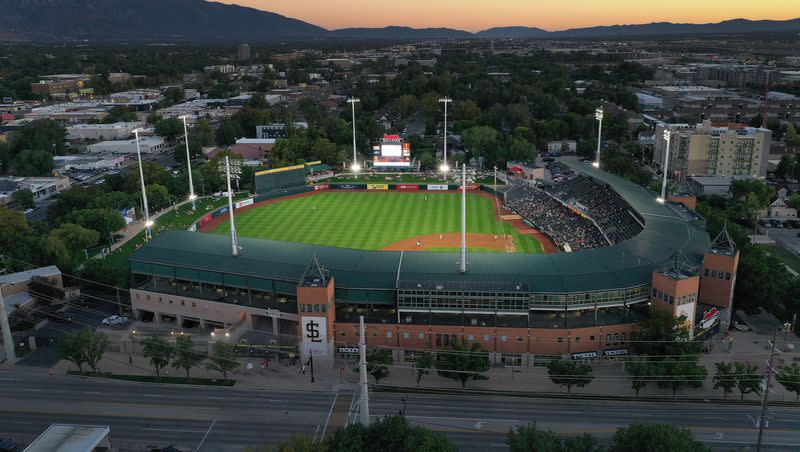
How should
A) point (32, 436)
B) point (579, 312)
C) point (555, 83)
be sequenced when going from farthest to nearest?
point (555, 83), point (579, 312), point (32, 436)

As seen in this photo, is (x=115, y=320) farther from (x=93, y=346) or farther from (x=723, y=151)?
(x=723, y=151)

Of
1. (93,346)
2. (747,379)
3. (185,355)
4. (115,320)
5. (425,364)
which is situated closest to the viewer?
(747,379)

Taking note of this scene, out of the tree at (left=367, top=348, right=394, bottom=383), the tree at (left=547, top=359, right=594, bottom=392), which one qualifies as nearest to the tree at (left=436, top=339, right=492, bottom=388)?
the tree at (left=367, top=348, right=394, bottom=383)

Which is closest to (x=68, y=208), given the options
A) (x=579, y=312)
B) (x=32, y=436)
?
(x=32, y=436)

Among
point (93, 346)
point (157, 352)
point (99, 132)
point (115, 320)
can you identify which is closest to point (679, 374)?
point (157, 352)

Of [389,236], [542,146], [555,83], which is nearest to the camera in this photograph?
[389,236]

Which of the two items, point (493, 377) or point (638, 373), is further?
point (493, 377)

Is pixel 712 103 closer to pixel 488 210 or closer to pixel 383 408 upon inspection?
pixel 488 210

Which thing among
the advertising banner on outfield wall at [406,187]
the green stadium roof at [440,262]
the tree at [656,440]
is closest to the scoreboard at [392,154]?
the advertising banner on outfield wall at [406,187]

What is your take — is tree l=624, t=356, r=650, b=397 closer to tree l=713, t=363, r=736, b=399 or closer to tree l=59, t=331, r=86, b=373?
tree l=713, t=363, r=736, b=399
